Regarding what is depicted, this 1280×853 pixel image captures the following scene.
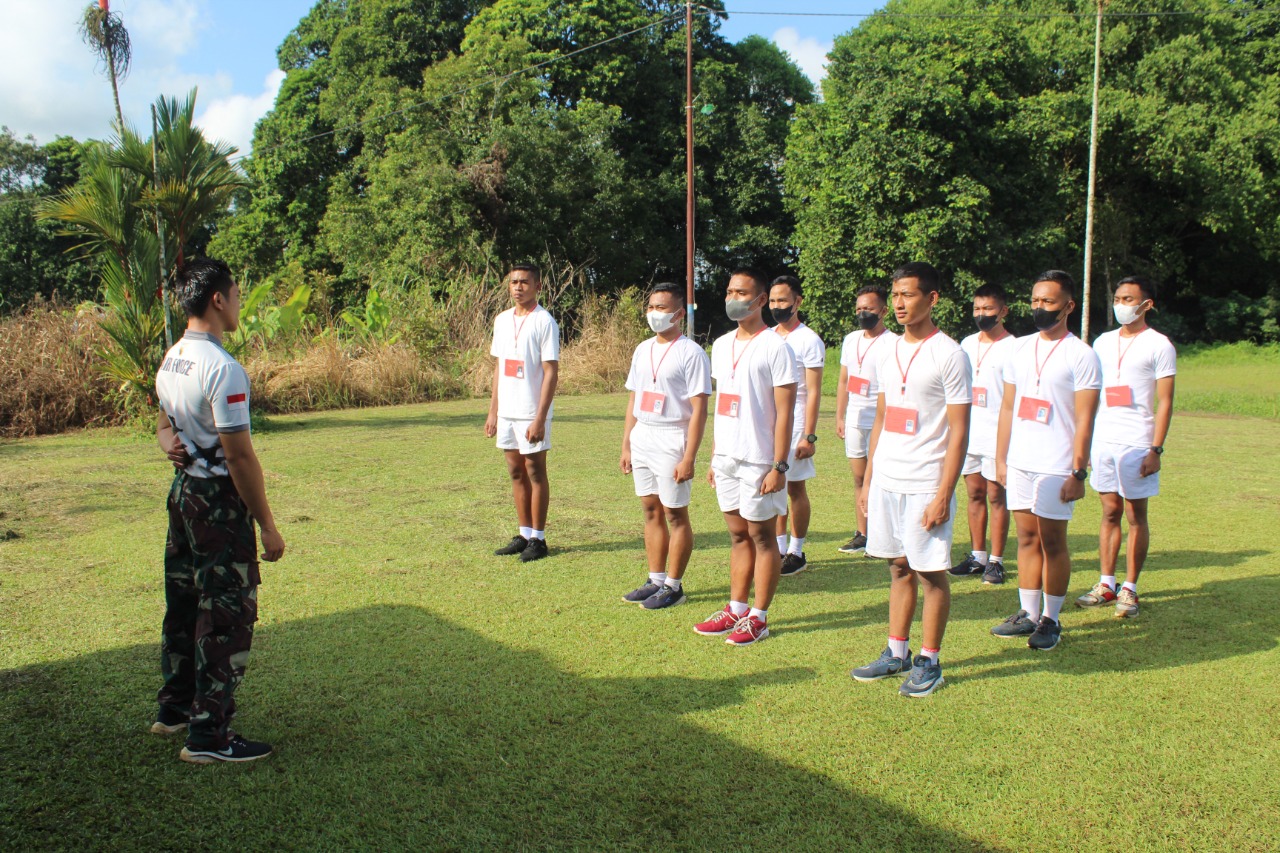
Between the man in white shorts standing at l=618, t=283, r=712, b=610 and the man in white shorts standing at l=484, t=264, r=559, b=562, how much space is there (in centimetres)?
99

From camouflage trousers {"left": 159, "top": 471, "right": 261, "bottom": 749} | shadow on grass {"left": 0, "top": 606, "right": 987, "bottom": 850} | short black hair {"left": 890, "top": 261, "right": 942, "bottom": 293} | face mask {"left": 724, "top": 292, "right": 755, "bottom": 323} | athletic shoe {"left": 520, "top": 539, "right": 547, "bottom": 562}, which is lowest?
shadow on grass {"left": 0, "top": 606, "right": 987, "bottom": 850}

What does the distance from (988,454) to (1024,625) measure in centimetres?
139

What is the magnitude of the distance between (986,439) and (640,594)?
255 cm

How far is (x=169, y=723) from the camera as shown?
378 centimetres

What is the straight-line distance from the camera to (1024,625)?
16.7 ft

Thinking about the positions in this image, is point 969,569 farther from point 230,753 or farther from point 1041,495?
point 230,753

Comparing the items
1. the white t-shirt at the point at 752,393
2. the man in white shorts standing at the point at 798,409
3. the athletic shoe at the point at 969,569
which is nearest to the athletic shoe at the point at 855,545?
the man in white shorts standing at the point at 798,409

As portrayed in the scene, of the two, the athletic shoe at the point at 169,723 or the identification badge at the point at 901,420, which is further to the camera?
the identification badge at the point at 901,420

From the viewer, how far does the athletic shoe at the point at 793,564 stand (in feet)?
21.1

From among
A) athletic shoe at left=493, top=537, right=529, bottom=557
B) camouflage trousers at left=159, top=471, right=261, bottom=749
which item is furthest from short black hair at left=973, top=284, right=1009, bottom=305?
camouflage trousers at left=159, top=471, right=261, bottom=749

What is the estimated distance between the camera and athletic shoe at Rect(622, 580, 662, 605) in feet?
18.5

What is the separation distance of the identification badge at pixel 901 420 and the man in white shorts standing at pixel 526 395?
2733mm

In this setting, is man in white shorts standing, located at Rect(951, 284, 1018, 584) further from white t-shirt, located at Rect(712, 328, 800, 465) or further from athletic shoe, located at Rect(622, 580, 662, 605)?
athletic shoe, located at Rect(622, 580, 662, 605)

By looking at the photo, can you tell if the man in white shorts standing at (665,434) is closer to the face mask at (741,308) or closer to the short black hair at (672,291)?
the short black hair at (672,291)
